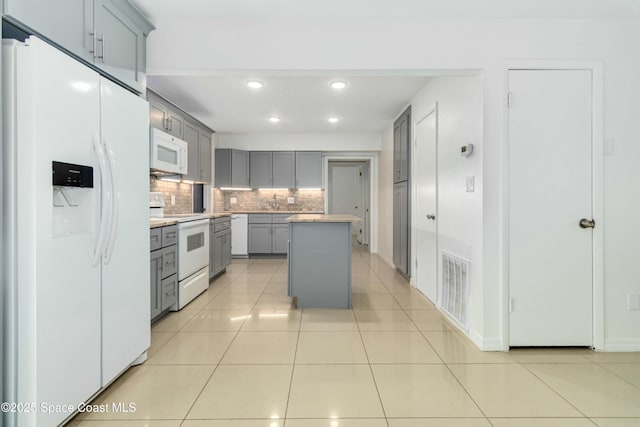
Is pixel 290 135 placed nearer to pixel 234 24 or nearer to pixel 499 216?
pixel 234 24

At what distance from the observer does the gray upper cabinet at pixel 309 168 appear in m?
6.67

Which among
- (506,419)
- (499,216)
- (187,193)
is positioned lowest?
(506,419)

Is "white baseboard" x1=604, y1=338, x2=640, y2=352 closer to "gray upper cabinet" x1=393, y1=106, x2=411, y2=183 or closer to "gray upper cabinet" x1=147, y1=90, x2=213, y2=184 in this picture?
"gray upper cabinet" x1=393, y1=106, x2=411, y2=183

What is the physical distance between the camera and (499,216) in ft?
8.05

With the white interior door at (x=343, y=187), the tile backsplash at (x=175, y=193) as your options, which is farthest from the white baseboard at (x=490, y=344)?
the white interior door at (x=343, y=187)

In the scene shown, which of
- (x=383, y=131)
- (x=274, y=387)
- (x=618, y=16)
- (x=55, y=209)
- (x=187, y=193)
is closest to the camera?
(x=55, y=209)

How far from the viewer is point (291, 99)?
14.3ft

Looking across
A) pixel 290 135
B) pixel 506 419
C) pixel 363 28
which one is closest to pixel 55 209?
pixel 363 28

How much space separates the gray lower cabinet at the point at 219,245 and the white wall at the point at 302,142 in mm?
2021

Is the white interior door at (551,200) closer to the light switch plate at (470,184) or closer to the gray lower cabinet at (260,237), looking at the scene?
the light switch plate at (470,184)

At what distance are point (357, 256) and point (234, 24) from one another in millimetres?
5061

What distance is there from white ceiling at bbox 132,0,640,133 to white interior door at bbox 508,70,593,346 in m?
0.45

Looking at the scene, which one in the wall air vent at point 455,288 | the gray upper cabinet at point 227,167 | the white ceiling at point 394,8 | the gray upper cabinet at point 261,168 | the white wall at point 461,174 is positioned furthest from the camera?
the gray upper cabinet at point 261,168

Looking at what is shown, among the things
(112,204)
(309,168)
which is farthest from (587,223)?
(309,168)
